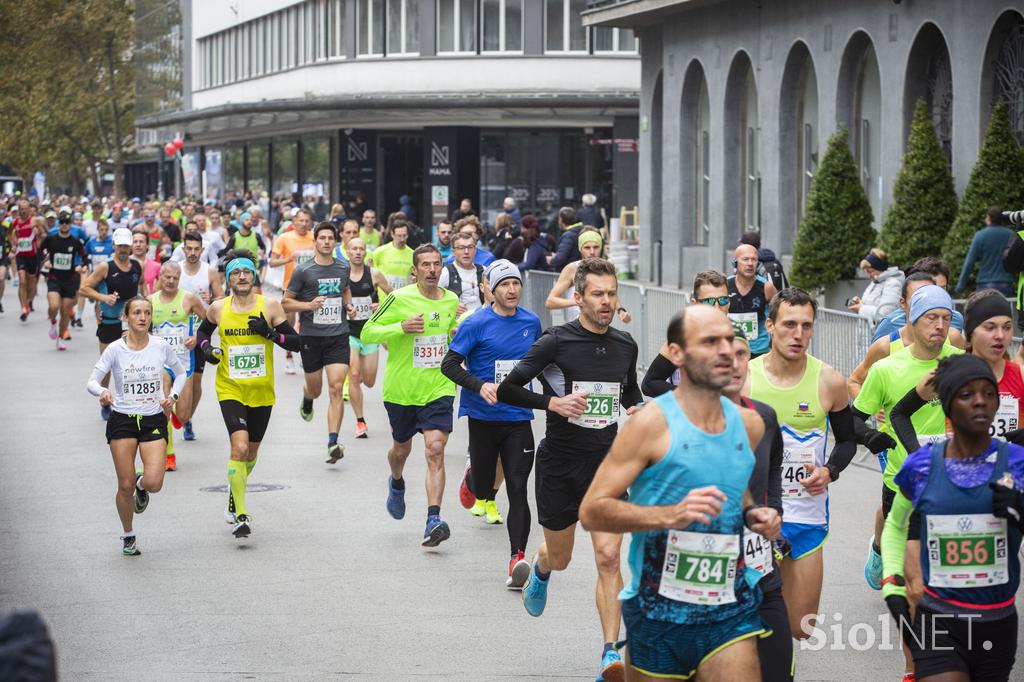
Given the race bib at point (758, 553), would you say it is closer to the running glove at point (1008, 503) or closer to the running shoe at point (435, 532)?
the running glove at point (1008, 503)

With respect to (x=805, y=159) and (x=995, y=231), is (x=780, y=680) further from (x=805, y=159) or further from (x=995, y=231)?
(x=805, y=159)

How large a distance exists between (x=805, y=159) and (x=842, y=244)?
4.33 m

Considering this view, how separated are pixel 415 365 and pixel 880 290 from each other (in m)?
5.19

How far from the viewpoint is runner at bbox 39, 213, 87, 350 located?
25594mm

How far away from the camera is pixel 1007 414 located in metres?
8.08

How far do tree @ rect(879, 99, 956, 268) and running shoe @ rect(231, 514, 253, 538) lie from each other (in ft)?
39.5

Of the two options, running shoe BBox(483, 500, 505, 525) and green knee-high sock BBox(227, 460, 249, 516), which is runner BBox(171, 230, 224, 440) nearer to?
green knee-high sock BBox(227, 460, 249, 516)

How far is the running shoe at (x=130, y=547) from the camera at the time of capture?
35.3ft

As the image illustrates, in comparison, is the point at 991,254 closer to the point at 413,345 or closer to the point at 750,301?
the point at 750,301

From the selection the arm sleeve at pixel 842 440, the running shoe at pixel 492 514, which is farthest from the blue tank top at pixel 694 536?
the running shoe at pixel 492 514

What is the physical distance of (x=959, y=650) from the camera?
562 centimetres

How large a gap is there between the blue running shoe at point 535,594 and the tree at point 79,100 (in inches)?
1883

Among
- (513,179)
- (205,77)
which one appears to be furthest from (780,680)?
(205,77)

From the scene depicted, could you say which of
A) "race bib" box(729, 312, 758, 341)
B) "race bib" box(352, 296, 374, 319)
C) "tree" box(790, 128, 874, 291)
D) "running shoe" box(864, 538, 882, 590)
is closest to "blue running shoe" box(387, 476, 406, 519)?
"race bib" box(729, 312, 758, 341)
